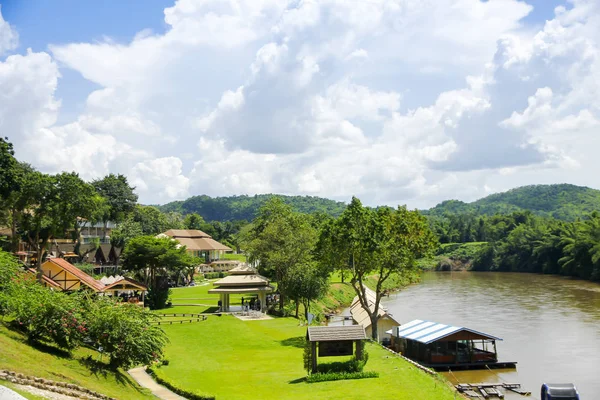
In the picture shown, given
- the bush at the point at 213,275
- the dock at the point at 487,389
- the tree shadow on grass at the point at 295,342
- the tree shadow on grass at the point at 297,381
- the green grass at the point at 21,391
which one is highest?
the green grass at the point at 21,391

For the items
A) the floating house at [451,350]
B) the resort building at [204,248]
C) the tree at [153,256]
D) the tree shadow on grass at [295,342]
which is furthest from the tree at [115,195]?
the floating house at [451,350]

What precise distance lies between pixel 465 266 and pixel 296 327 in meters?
119

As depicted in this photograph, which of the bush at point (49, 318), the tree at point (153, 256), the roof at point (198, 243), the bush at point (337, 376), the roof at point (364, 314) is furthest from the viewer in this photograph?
the roof at point (198, 243)

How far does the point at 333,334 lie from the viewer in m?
31.3

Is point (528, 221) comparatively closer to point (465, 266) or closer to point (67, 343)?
point (465, 266)

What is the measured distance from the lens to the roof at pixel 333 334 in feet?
101

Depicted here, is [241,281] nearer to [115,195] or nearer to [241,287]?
[241,287]

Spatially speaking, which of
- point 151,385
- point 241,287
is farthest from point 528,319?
point 151,385

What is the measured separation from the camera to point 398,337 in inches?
1817

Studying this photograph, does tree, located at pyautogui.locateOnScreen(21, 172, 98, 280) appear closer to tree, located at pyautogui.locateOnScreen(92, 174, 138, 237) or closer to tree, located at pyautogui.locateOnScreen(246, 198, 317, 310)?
tree, located at pyautogui.locateOnScreen(246, 198, 317, 310)

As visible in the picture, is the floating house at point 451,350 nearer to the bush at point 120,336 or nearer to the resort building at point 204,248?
the bush at point 120,336

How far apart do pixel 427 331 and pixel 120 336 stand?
26628 mm

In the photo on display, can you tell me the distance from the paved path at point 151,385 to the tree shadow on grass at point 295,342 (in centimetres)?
1297

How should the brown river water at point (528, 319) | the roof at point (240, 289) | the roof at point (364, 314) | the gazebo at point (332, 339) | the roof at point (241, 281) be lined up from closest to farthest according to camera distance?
1. the gazebo at point (332, 339)
2. the brown river water at point (528, 319)
3. the roof at point (364, 314)
4. the roof at point (240, 289)
5. the roof at point (241, 281)
